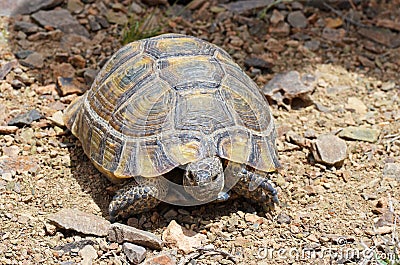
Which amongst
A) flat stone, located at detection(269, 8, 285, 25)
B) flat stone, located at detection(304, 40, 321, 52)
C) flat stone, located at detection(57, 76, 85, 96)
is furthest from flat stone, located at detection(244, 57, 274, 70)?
flat stone, located at detection(57, 76, 85, 96)

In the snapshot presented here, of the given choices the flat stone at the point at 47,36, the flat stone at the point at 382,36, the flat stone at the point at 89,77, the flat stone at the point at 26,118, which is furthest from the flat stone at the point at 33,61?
the flat stone at the point at 382,36

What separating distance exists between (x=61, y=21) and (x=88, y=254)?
3.14 metres

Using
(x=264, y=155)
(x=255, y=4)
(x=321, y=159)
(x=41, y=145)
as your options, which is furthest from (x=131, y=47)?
(x=255, y=4)

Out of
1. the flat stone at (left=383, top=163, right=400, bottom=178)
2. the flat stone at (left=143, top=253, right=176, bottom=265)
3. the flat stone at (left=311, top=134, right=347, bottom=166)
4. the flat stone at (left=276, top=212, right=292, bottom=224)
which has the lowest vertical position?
the flat stone at (left=383, top=163, right=400, bottom=178)

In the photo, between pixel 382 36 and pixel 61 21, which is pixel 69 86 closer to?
pixel 61 21

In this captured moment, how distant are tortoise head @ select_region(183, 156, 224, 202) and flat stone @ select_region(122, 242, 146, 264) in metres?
0.49

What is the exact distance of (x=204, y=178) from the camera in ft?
13.0

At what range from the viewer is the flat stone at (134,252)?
3.93 meters

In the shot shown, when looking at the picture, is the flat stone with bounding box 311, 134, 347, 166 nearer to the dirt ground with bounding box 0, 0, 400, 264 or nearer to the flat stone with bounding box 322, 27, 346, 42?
the dirt ground with bounding box 0, 0, 400, 264

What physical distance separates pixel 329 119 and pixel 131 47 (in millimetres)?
1869

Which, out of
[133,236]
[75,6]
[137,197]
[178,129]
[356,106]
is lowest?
[356,106]

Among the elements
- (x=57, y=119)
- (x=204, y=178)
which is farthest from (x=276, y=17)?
(x=204, y=178)

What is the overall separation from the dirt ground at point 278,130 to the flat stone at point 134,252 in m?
0.07

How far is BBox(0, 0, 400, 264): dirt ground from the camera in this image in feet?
13.4
